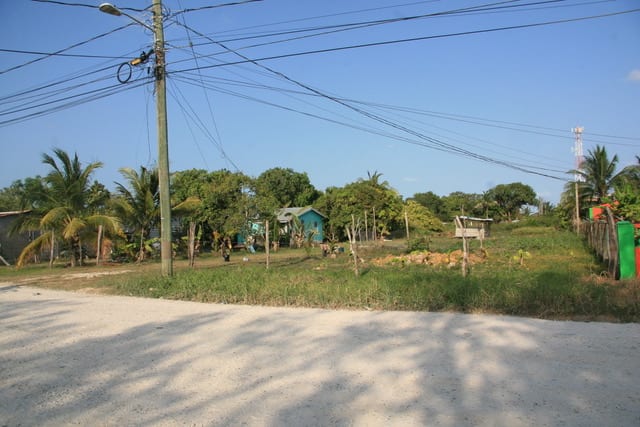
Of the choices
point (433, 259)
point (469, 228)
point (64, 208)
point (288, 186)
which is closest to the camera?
point (433, 259)

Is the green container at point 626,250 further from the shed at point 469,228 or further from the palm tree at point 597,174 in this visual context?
the palm tree at point 597,174

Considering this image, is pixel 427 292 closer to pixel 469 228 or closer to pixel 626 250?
pixel 626 250

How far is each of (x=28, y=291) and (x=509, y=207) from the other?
65754 mm

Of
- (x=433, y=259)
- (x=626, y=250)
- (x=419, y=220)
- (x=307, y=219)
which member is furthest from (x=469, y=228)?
(x=419, y=220)

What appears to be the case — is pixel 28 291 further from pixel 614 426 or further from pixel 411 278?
pixel 614 426

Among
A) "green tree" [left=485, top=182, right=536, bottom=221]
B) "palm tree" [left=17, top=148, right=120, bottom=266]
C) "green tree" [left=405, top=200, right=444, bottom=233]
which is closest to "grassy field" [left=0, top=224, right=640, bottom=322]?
"palm tree" [left=17, top=148, right=120, bottom=266]

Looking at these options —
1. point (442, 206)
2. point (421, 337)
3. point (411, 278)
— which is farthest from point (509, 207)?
point (421, 337)

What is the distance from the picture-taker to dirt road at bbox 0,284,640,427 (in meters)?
4.41

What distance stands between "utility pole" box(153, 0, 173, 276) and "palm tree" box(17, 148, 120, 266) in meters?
10.2

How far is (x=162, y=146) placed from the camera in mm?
15242

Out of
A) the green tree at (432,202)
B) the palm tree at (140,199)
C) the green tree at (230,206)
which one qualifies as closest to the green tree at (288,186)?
the green tree at (432,202)

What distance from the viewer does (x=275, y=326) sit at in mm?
8109

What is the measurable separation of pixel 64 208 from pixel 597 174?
37.0 meters

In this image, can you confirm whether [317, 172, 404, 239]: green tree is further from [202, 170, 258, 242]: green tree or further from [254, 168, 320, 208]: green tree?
[202, 170, 258, 242]: green tree
